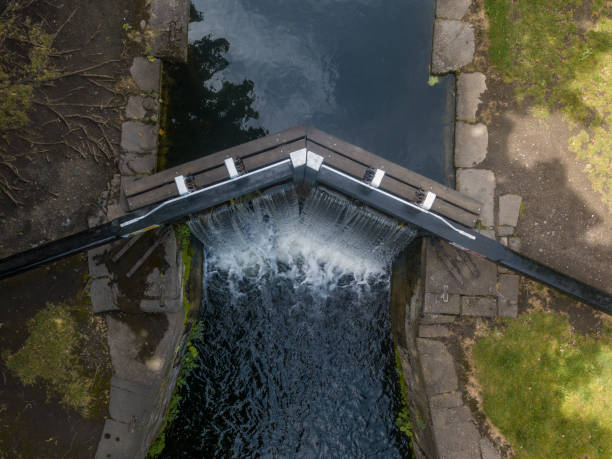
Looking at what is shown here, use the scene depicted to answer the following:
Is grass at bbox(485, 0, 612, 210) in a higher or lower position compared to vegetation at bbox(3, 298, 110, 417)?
higher

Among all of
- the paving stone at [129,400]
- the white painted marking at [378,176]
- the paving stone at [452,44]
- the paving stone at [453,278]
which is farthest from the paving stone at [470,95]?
the paving stone at [129,400]

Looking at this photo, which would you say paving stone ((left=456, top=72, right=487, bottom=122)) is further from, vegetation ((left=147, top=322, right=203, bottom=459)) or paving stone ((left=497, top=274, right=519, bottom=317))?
vegetation ((left=147, top=322, right=203, bottom=459))

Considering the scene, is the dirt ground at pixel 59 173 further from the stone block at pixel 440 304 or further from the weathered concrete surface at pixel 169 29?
the stone block at pixel 440 304

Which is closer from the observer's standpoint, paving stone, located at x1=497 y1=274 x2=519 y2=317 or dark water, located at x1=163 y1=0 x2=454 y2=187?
paving stone, located at x1=497 y1=274 x2=519 y2=317

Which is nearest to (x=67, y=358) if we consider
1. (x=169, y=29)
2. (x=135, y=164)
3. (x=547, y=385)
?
(x=135, y=164)

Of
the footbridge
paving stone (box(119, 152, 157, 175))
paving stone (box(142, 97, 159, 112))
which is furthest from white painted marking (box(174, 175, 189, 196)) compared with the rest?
paving stone (box(142, 97, 159, 112))

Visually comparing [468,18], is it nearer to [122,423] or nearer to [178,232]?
[178,232]

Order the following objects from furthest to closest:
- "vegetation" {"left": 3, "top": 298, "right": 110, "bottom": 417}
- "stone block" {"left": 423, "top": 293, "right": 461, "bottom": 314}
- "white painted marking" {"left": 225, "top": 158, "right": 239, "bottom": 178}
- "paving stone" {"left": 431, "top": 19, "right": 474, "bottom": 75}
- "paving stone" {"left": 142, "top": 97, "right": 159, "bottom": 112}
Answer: "paving stone" {"left": 431, "top": 19, "right": 474, "bottom": 75}
"paving stone" {"left": 142, "top": 97, "right": 159, "bottom": 112}
"stone block" {"left": 423, "top": 293, "right": 461, "bottom": 314}
"vegetation" {"left": 3, "top": 298, "right": 110, "bottom": 417}
"white painted marking" {"left": 225, "top": 158, "right": 239, "bottom": 178}
